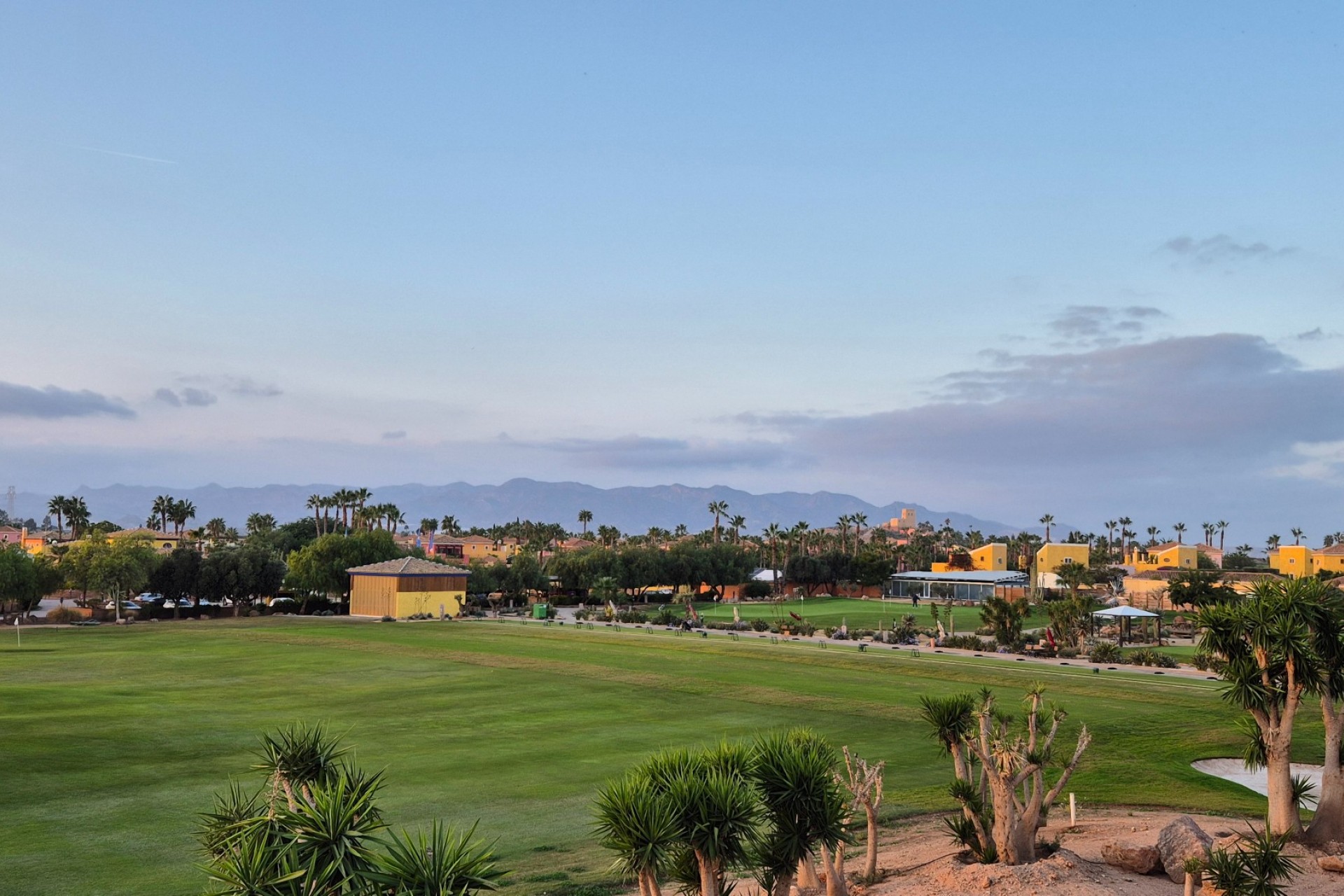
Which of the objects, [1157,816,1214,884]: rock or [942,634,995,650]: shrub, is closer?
[1157,816,1214,884]: rock

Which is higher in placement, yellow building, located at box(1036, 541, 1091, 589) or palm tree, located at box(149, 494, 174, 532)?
palm tree, located at box(149, 494, 174, 532)

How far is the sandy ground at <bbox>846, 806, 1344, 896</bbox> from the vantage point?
15680mm

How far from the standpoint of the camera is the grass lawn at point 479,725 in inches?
818

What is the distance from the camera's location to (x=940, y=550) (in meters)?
165

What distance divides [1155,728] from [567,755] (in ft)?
61.9

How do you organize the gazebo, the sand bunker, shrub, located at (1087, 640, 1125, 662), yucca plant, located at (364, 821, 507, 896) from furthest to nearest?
1. the gazebo
2. shrub, located at (1087, 640, 1125, 662)
3. the sand bunker
4. yucca plant, located at (364, 821, 507, 896)

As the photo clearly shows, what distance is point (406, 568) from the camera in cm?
9056

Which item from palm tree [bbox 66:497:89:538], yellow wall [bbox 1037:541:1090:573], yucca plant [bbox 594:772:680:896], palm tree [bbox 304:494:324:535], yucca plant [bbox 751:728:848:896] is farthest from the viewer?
palm tree [bbox 304:494:324:535]

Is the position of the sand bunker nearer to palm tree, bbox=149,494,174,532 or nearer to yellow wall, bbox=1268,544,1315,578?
yellow wall, bbox=1268,544,1315,578

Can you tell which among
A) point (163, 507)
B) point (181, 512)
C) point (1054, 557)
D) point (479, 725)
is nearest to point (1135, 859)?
point (479, 725)

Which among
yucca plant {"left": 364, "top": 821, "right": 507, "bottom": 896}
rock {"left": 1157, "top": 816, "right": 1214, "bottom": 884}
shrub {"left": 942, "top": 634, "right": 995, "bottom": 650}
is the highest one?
yucca plant {"left": 364, "top": 821, "right": 507, "bottom": 896}

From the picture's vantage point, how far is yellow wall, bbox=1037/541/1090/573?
126938mm

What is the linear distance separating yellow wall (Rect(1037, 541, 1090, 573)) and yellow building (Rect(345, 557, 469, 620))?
7178 cm

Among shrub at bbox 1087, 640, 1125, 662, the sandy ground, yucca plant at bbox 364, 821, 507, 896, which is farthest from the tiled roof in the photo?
yucca plant at bbox 364, 821, 507, 896
